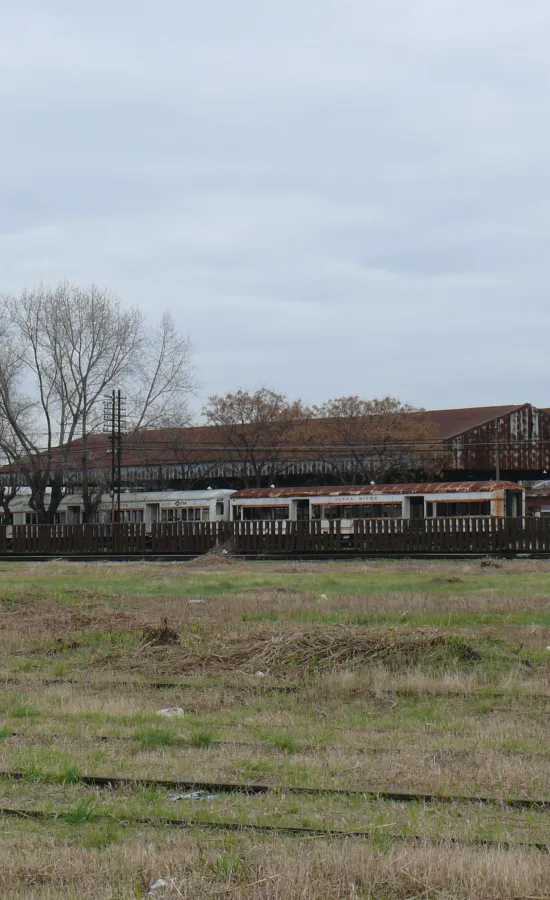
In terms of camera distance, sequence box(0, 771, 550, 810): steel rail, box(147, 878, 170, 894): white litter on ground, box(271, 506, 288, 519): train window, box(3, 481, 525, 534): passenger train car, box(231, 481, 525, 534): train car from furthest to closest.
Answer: box(271, 506, 288, 519): train window < box(3, 481, 525, 534): passenger train car < box(231, 481, 525, 534): train car < box(0, 771, 550, 810): steel rail < box(147, 878, 170, 894): white litter on ground

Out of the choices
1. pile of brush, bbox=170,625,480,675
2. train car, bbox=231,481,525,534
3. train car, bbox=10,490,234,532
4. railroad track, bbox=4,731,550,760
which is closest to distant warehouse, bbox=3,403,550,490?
train car, bbox=10,490,234,532

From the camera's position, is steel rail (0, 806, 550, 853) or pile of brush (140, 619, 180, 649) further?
pile of brush (140, 619, 180, 649)

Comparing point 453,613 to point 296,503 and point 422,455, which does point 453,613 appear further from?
point 422,455

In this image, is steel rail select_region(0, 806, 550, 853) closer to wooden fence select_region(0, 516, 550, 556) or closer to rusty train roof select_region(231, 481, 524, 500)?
wooden fence select_region(0, 516, 550, 556)

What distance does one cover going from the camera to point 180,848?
5598mm

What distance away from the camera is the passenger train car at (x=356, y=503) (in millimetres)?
46656

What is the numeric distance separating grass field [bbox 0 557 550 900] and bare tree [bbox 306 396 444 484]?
57.3 metres

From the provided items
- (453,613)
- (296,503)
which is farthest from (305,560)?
(453,613)

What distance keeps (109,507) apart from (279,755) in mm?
60410

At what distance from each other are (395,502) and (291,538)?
5889 millimetres

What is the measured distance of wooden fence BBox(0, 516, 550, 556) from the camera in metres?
41.9

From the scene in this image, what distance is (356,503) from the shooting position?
48.4 m

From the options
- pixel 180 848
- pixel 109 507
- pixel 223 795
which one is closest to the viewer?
pixel 180 848

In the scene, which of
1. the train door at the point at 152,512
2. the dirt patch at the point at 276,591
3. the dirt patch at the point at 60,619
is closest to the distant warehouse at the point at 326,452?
the train door at the point at 152,512
